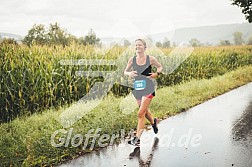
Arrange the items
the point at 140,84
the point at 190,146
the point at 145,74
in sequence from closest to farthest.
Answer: the point at 190,146
the point at 145,74
the point at 140,84

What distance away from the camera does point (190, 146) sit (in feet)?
17.5

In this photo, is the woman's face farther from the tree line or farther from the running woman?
the tree line

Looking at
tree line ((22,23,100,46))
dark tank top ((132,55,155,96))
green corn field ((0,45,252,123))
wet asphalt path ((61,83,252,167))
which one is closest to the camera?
wet asphalt path ((61,83,252,167))

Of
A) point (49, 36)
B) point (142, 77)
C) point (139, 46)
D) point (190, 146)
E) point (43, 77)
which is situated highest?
point (49, 36)

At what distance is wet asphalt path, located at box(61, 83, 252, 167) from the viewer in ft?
15.1

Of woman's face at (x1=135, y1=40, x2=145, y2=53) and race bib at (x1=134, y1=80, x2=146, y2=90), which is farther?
race bib at (x1=134, y1=80, x2=146, y2=90)

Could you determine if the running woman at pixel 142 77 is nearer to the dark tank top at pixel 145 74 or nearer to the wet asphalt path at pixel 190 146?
the dark tank top at pixel 145 74

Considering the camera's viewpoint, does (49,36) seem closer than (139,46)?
No

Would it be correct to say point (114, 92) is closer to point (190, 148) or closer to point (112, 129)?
point (112, 129)

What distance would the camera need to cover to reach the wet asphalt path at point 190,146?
459 cm

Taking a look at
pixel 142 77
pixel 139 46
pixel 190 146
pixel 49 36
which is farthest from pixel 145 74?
pixel 49 36

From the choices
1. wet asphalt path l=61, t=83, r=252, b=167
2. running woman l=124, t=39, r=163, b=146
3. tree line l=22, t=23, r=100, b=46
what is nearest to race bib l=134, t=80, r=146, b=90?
running woman l=124, t=39, r=163, b=146

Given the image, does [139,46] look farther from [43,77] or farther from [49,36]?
[49,36]

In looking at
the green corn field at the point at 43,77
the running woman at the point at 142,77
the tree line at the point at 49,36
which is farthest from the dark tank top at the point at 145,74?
the tree line at the point at 49,36
